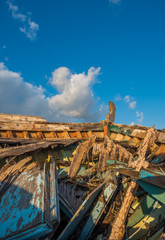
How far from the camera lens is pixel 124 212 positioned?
2277 millimetres

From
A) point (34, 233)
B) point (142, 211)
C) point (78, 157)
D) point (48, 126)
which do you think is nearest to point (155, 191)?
point (142, 211)

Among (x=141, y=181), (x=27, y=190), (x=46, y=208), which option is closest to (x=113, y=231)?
(x=141, y=181)

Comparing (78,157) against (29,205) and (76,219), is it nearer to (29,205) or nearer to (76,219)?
(76,219)

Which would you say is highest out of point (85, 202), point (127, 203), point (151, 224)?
point (85, 202)

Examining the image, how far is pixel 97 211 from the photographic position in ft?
8.17

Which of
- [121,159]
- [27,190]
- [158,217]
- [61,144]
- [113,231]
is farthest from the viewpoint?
[61,144]

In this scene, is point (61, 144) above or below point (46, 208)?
above

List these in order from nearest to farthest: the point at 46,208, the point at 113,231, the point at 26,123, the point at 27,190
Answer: the point at 46,208, the point at 113,231, the point at 27,190, the point at 26,123

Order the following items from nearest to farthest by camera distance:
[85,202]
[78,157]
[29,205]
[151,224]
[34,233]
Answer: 1. [34,233]
2. [29,205]
3. [85,202]
4. [151,224]
5. [78,157]

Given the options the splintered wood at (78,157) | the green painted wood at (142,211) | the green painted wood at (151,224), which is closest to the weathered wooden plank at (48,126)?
the splintered wood at (78,157)

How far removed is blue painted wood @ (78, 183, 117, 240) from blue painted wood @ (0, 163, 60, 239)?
2.93ft

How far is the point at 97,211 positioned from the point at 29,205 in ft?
4.37

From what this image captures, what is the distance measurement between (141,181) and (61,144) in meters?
4.46

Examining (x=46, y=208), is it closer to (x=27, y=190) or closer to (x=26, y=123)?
(x=27, y=190)
